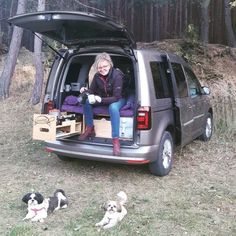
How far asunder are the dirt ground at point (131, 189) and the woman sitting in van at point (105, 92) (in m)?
0.77

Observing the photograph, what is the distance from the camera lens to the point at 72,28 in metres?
6.57

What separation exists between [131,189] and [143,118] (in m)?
0.97

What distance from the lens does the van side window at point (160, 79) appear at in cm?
644

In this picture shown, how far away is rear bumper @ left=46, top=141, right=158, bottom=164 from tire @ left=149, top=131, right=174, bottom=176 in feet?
0.64

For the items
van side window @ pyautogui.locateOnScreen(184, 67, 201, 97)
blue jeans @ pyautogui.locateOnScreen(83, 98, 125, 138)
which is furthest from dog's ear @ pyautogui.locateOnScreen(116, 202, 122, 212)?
van side window @ pyautogui.locateOnScreen(184, 67, 201, 97)

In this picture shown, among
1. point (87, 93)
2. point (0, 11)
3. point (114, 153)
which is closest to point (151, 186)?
point (114, 153)

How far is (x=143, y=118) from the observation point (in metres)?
6.09

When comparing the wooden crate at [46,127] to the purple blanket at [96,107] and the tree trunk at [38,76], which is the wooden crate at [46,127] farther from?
the tree trunk at [38,76]

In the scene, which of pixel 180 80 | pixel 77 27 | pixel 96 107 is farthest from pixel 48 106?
pixel 180 80

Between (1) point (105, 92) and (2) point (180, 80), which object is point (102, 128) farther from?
(2) point (180, 80)

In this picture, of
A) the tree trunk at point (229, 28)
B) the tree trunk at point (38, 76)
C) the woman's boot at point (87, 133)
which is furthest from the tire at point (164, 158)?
the tree trunk at point (229, 28)

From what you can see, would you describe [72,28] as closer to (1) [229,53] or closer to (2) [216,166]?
A: (2) [216,166]

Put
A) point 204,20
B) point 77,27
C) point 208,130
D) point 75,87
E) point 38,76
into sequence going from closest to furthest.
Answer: point 77,27 → point 75,87 → point 208,130 → point 38,76 → point 204,20

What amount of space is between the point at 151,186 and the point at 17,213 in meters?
1.91
